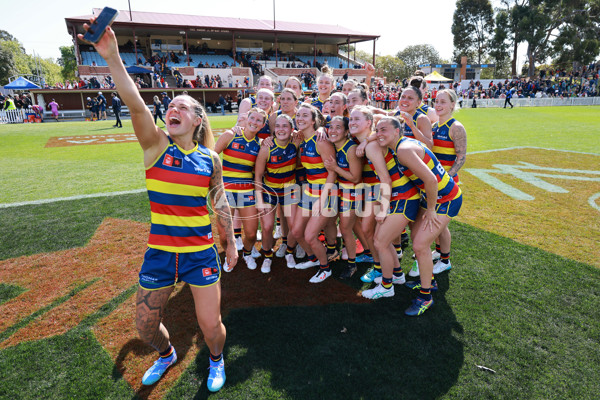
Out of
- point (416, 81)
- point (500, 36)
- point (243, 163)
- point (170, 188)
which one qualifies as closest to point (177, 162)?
point (170, 188)

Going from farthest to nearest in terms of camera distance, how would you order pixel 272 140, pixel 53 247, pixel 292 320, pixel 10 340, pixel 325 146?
pixel 53 247
pixel 272 140
pixel 325 146
pixel 292 320
pixel 10 340

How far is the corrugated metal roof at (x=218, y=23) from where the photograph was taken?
3697 centimetres

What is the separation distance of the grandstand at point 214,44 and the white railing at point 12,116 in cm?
780

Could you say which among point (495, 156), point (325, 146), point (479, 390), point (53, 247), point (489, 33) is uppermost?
point (489, 33)

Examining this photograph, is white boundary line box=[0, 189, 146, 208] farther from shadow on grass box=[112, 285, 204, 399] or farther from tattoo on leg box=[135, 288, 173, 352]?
tattoo on leg box=[135, 288, 173, 352]

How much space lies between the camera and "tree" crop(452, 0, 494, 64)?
6147cm

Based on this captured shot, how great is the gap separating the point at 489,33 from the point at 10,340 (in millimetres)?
76280

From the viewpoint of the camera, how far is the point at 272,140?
4.56 meters

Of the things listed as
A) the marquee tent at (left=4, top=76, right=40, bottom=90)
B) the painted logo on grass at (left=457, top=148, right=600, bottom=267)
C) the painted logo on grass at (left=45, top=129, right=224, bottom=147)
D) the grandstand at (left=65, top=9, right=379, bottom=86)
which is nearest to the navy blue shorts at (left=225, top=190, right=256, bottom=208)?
the painted logo on grass at (left=457, top=148, right=600, bottom=267)

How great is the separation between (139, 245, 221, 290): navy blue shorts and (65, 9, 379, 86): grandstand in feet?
117

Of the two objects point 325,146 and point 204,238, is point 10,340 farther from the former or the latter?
point 325,146

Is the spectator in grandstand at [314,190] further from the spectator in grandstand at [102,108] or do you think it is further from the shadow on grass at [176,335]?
the spectator in grandstand at [102,108]

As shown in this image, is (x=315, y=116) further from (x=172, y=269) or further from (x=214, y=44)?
(x=214, y=44)

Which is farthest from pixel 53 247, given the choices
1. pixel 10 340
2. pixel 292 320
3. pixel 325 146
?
pixel 325 146
